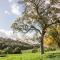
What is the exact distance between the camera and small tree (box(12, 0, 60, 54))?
4475 centimetres

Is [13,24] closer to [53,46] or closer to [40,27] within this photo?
[40,27]

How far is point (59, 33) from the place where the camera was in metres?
56.2

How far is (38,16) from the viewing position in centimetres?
4556

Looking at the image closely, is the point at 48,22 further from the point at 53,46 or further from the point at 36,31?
the point at 53,46

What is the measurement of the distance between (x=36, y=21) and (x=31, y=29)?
1.74 metres

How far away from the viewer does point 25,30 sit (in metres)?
46.6

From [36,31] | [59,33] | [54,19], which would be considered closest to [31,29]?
[36,31]

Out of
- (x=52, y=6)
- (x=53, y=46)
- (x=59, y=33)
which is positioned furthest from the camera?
(x=53, y=46)

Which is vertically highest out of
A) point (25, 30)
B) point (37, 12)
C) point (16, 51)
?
point (37, 12)

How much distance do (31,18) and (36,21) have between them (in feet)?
3.44

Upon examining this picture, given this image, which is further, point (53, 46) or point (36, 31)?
point (53, 46)

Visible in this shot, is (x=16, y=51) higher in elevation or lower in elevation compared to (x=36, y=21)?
lower

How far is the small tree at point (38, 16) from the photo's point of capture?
44750mm

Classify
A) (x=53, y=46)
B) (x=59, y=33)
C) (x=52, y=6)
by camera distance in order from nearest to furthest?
1. (x=52, y=6)
2. (x=59, y=33)
3. (x=53, y=46)
